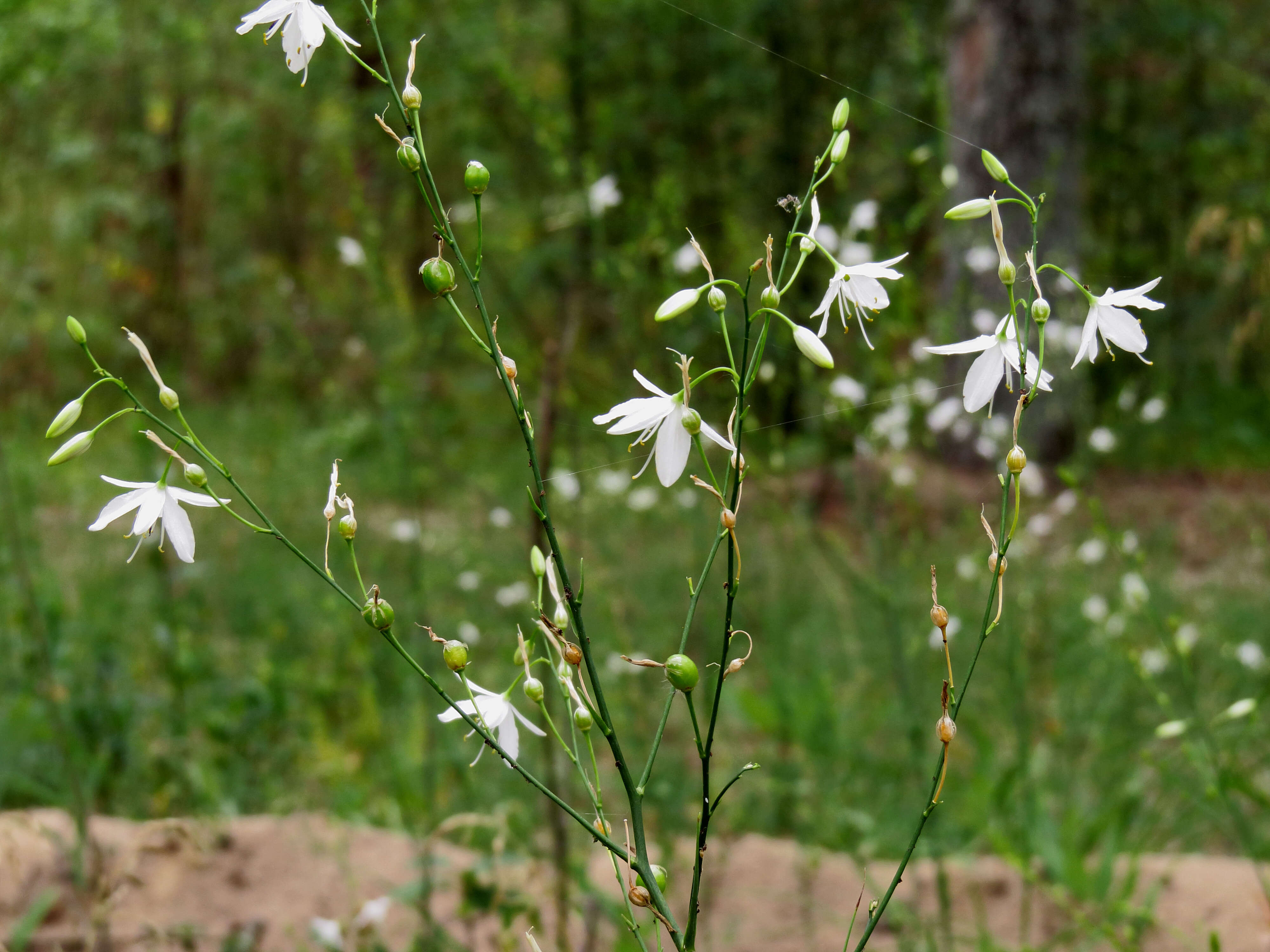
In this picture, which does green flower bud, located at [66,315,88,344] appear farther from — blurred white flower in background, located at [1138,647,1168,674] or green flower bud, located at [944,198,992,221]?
blurred white flower in background, located at [1138,647,1168,674]

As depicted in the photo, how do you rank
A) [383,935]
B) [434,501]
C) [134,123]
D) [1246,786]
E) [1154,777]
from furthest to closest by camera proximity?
[134,123] → [434,501] → [1154,777] → [383,935] → [1246,786]

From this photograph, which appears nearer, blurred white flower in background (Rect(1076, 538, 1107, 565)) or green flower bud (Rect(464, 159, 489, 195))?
green flower bud (Rect(464, 159, 489, 195))

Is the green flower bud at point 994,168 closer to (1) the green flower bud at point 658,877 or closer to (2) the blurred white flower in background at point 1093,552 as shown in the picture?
(1) the green flower bud at point 658,877

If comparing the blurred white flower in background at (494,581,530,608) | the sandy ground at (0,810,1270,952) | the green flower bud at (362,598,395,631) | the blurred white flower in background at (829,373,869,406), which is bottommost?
the sandy ground at (0,810,1270,952)

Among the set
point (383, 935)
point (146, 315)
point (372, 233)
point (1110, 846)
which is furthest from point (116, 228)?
point (1110, 846)

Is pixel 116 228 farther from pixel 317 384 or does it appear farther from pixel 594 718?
pixel 594 718

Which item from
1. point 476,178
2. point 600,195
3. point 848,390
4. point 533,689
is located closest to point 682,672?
point 533,689

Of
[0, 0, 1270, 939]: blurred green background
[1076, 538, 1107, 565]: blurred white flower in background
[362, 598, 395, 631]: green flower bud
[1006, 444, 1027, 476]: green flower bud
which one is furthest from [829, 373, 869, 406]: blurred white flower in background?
[362, 598, 395, 631]: green flower bud
